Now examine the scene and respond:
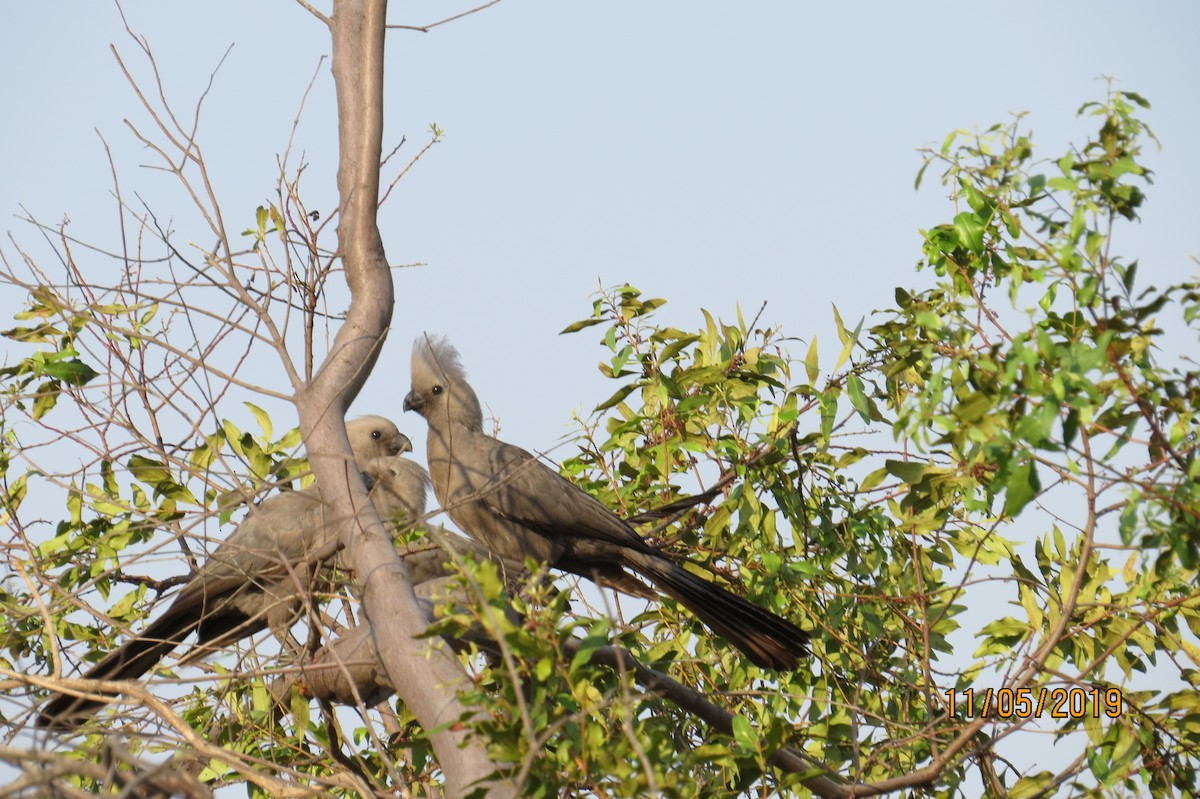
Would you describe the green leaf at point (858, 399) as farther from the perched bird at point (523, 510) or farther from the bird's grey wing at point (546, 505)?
the bird's grey wing at point (546, 505)

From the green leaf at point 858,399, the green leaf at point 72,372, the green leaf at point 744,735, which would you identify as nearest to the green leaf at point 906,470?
the green leaf at point 858,399

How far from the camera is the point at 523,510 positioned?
6145mm

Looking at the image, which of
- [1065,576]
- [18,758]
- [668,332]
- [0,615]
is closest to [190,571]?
[0,615]

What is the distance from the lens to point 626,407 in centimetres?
544

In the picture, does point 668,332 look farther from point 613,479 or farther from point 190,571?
point 190,571

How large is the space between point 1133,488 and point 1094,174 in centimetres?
77

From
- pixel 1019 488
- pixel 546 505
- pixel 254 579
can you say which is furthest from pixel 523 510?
pixel 1019 488

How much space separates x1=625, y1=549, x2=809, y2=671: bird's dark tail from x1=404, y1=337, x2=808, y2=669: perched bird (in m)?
0.01
